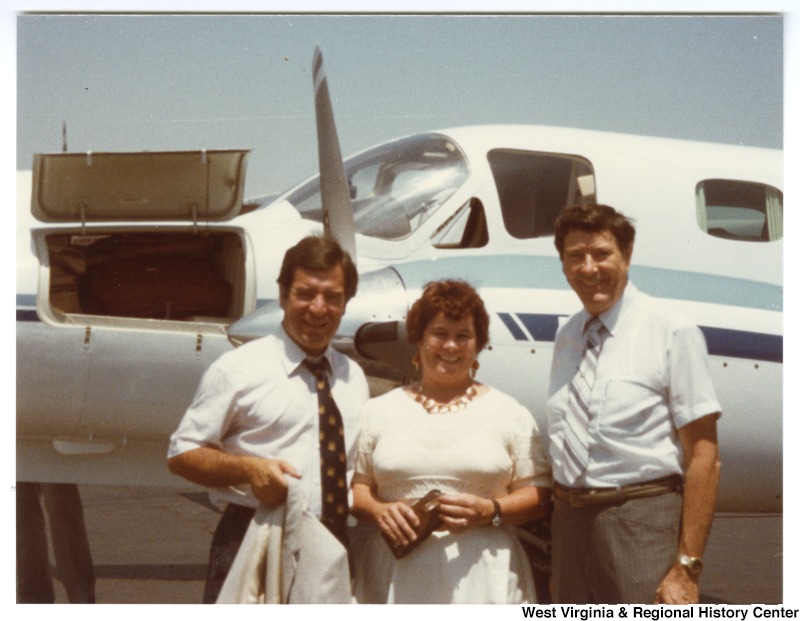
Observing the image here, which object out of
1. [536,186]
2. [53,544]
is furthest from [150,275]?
[536,186]

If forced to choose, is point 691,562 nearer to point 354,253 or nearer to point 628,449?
point 628,449

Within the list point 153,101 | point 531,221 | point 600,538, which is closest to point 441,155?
point 531,221

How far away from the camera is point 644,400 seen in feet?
13.2

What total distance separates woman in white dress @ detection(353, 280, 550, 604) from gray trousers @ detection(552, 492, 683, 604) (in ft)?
0.58

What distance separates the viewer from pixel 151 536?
6.02 metres

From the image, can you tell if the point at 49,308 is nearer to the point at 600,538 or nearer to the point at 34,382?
the point at 34,382

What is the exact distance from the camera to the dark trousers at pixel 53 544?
542 centimetres

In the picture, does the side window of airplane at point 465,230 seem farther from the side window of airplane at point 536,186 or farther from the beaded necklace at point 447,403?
the beaded necklace at point 447,403

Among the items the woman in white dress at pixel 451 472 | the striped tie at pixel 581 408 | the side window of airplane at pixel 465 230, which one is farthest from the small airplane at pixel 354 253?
the woman in white dress at pixel 451 472

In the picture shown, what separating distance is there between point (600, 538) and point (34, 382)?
2967mm

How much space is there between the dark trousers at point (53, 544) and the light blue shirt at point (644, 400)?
2893 millimetres

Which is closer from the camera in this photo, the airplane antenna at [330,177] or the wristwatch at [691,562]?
the wristwatch at [691,562]
